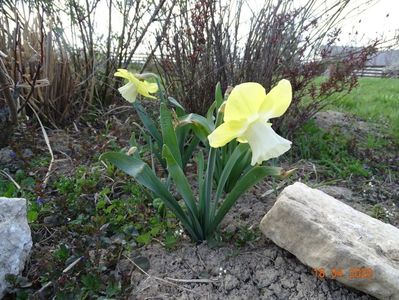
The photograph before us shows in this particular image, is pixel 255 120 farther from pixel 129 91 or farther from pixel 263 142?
pixel 129 91

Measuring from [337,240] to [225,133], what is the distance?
571mm

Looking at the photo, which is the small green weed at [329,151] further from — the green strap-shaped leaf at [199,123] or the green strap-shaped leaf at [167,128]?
the green strap-shaped leaf at [167,128]

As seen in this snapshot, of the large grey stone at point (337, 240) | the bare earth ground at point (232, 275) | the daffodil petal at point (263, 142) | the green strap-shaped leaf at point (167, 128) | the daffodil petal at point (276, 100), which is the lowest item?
the bare earth ground at point (232, 275)

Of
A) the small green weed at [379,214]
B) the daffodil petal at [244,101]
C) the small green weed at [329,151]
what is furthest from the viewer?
the small green weed at [329,151]

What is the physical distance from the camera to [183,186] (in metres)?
1.51

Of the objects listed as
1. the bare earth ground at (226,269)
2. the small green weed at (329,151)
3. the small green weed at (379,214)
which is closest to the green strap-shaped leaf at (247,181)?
the bare earth ground at (226,269)

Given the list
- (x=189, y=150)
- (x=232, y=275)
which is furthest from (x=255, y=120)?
(x=189, y=150)

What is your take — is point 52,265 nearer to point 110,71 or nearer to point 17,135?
point 17,135

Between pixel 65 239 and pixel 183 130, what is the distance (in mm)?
786

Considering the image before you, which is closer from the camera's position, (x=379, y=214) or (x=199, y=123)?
(x=199, y=123)

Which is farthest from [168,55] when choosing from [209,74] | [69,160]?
[69,160]

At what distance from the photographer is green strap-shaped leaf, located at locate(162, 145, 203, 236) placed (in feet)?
4.69

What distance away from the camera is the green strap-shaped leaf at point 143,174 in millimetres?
1447

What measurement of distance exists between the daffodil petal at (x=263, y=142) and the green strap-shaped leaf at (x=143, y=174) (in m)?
0.47
